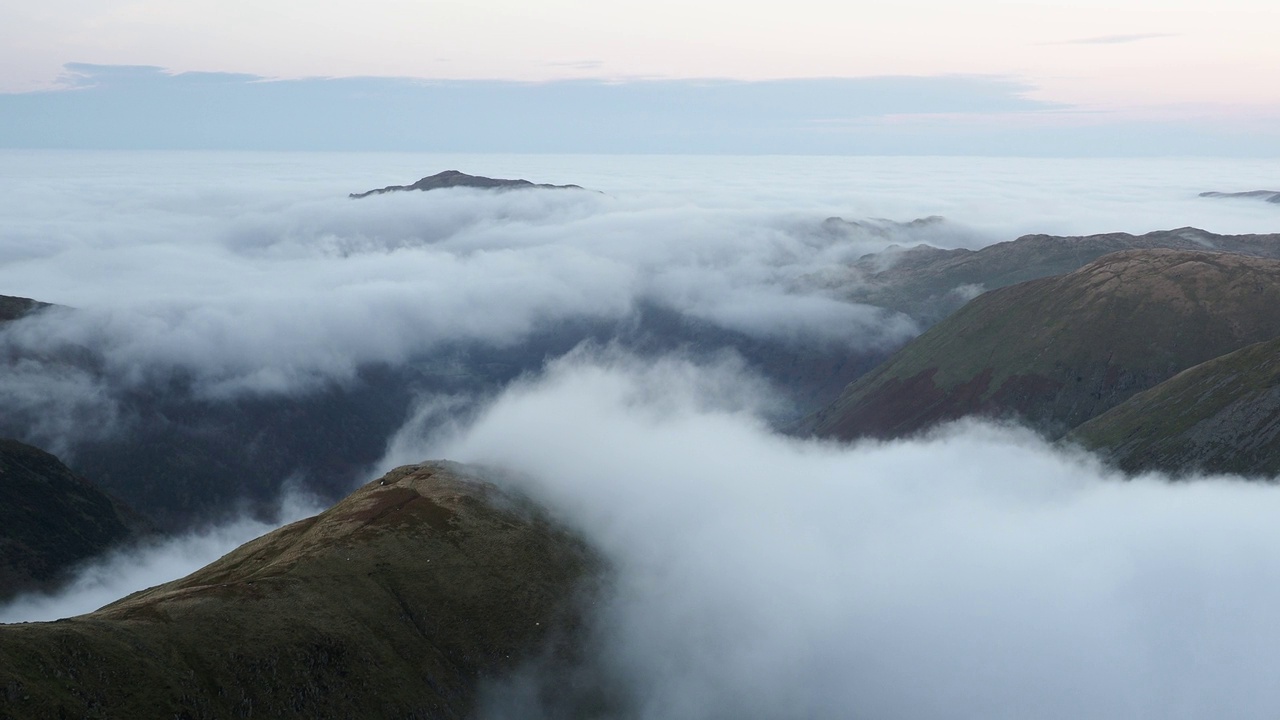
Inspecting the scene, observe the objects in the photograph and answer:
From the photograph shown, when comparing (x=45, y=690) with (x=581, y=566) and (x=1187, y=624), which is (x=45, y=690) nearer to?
(x=581, y=566)

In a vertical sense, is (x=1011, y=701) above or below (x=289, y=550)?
below

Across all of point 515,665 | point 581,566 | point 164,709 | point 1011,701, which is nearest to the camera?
point 164,709

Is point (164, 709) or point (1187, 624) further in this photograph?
point (1187, 624)

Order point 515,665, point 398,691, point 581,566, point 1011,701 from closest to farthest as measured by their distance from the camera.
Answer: point 398,691 < point 515,665 < point 1011,701 < point 581,566

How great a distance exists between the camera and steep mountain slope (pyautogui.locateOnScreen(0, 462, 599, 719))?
118 m

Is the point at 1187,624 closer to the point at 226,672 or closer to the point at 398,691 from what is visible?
the point at 398,691

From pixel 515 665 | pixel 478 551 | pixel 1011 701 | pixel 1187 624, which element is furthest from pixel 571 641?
pixel 1187 624

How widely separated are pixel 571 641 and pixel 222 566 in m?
68.4

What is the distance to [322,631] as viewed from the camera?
150 meters

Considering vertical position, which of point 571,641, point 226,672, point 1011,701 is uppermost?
point 226,672

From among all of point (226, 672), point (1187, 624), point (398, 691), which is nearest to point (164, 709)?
point (226, 672)

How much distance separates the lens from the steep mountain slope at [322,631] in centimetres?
11775

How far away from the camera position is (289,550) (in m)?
185

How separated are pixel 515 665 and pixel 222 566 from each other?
63009 mm
